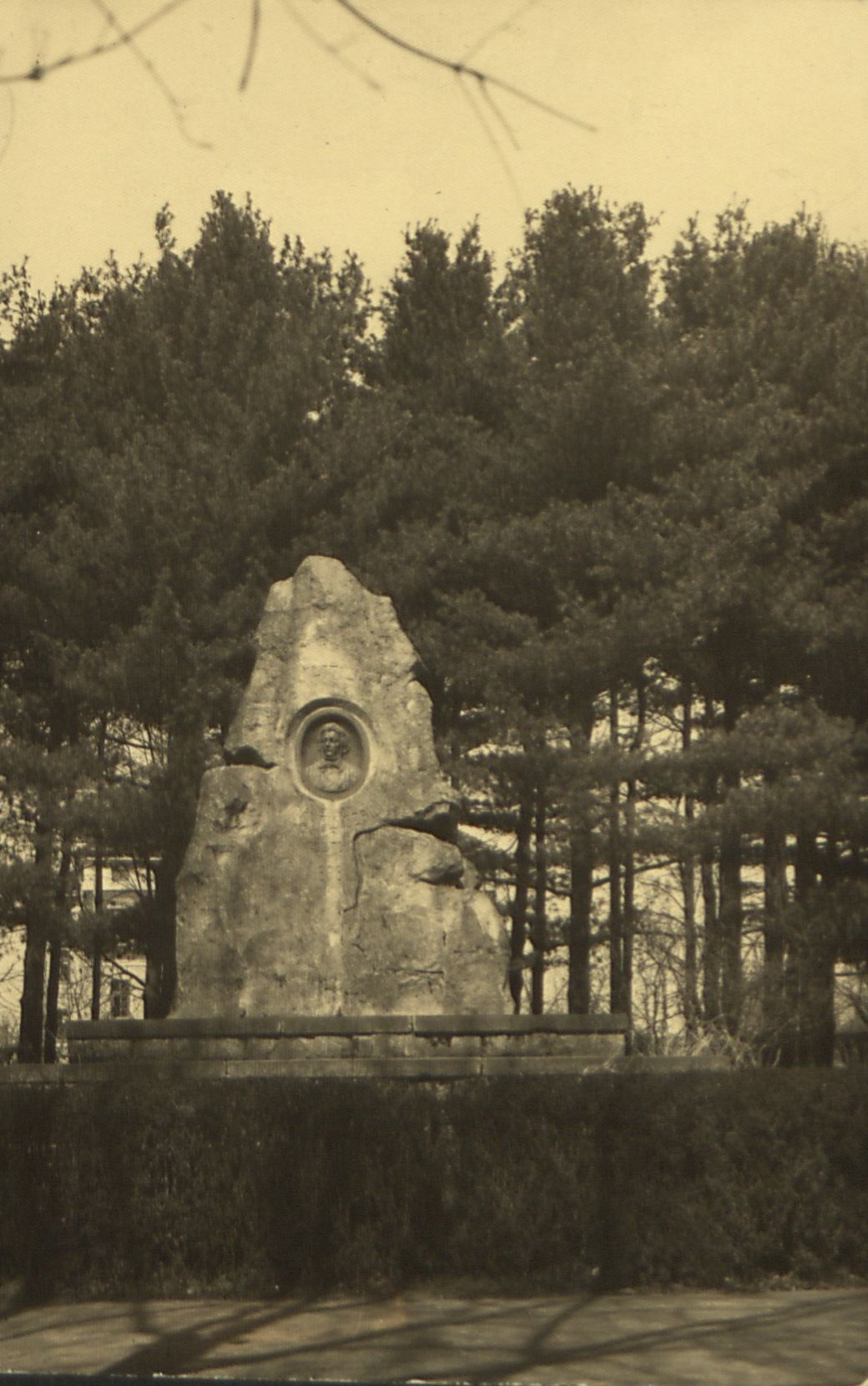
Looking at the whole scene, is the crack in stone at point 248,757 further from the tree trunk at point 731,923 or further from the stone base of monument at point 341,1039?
the tree trunk at point 731,923

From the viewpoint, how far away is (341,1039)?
1085 cm

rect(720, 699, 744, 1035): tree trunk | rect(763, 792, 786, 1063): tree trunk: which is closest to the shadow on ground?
rect(763, 792, 786, 1063): tree trunk

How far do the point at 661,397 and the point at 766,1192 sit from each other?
12435mm

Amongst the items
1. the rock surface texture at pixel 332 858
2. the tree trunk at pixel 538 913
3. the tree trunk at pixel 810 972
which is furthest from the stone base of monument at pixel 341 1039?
the tree trunk at pixel 538 913

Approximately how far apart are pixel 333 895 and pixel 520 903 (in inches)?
406

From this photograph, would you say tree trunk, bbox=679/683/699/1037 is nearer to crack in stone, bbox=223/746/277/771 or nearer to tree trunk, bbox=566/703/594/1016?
tree trunk, bbox=566/703/594/1016

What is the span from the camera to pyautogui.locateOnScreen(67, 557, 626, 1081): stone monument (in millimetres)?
10812

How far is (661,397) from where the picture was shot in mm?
18953

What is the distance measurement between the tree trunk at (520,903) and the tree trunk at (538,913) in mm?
134

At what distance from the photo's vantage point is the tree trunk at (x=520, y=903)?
20.7m

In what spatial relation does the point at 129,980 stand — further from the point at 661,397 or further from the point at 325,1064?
the point at 325,1064

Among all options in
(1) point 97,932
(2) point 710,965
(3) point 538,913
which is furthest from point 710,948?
(1) point 97,932

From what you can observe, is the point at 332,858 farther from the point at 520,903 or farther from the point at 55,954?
the point at 55,954

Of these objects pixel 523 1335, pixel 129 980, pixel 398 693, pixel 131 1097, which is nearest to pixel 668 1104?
pixel 523 1335
